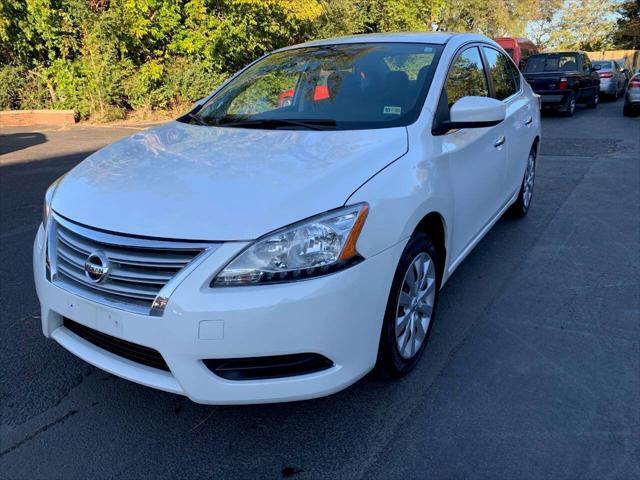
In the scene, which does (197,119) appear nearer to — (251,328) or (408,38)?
(408,38)

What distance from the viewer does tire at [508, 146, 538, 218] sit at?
535 centimetres

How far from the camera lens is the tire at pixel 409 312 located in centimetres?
257

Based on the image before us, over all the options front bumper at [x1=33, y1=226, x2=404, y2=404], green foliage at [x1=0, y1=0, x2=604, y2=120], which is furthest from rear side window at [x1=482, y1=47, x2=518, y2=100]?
green foliage at [x1=0, y1=0, x2=604, y2=120]

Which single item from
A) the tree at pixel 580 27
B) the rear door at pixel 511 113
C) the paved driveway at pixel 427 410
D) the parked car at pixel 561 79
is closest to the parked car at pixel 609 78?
the parked car at pixel 561 79

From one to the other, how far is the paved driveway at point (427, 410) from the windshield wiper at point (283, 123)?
55.6 inches

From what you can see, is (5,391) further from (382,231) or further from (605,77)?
(605,77)

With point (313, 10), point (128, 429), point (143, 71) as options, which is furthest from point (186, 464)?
point (313, 10)

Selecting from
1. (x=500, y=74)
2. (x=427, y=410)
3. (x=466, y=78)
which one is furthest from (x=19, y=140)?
(x=427, y=410)

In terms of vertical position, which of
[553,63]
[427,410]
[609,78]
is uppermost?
[553,63]

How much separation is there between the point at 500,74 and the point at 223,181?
10.3 ft

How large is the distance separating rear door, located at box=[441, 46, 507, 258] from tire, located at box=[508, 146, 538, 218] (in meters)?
1.10

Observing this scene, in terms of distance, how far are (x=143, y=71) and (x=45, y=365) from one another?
13.9 m

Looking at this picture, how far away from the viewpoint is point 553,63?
50.7 feet

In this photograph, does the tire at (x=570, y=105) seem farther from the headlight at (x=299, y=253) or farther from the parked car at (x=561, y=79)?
the headlight at (x=299, y=253)
